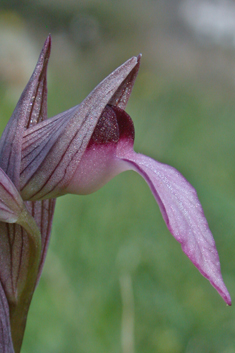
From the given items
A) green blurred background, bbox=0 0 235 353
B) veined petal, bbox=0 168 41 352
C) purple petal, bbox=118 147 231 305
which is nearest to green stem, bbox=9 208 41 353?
veined petal, bbox=0 168 41 352

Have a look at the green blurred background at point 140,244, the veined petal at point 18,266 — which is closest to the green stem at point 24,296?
the veined petal at point 18,266

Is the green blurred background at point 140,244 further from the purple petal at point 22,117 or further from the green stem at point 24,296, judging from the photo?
the purple petal at point 22,117

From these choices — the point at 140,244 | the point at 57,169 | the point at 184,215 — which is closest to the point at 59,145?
the point at 57,169

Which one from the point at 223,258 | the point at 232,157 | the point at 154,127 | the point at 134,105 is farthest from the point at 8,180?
the point at 134,105

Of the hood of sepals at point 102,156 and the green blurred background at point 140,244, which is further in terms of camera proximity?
the green blurred background at point 140,244

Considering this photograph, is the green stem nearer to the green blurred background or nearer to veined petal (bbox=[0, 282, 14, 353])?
veined petal (bbox=[0, 282, 14, 353])

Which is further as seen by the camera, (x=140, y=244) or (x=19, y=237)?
(x=140, y=244)

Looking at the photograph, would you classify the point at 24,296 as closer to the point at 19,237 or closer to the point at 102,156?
the point at 19,237
